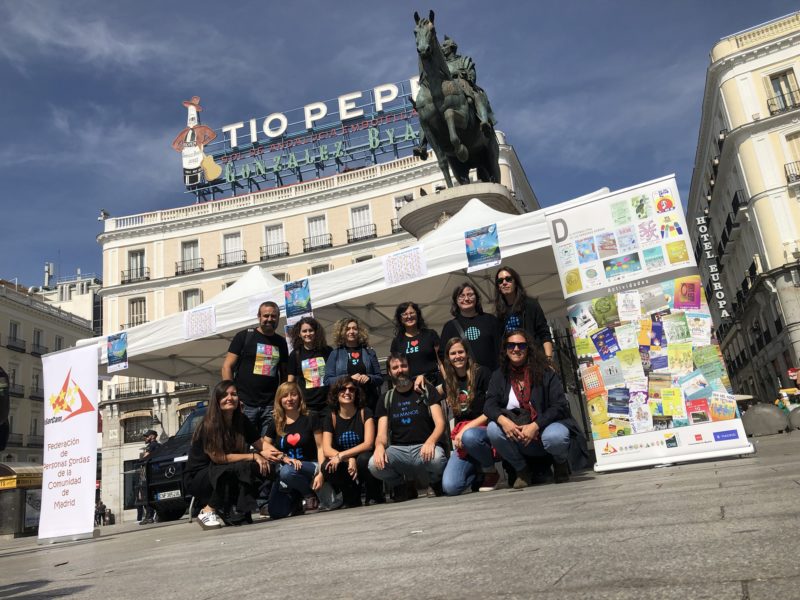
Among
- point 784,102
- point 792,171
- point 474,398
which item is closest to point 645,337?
point 474,398

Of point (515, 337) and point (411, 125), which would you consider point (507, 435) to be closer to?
point (515, 337)

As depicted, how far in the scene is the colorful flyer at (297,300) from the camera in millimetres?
7824

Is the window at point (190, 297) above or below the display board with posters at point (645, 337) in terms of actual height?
above

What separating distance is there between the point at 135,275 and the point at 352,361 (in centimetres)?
3566

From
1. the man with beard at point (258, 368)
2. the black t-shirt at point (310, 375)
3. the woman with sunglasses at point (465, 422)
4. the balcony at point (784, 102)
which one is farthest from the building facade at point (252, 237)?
the woman with sunglasses at point (465, 422)

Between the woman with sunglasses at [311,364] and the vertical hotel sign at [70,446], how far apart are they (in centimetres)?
247

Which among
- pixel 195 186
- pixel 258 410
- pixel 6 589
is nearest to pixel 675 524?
pixel 6 589

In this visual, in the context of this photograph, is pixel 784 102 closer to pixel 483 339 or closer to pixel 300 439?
pixel 483 339

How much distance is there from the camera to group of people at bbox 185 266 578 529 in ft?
15.5

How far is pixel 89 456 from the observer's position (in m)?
6.75

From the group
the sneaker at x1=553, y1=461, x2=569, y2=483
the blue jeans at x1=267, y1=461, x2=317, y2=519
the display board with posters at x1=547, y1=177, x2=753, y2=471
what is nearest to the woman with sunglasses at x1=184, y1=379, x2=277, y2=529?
the blue jeans at x1=267, y1=461, x2=317, y2=519

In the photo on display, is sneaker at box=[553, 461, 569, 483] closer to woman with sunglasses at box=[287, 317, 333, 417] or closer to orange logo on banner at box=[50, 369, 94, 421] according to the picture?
woman with sunglasses at box=[287, 317, 333, 417]

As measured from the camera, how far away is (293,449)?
5.36 meters

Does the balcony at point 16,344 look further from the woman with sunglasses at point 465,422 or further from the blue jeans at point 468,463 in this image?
the blue jeans at point 468,463
